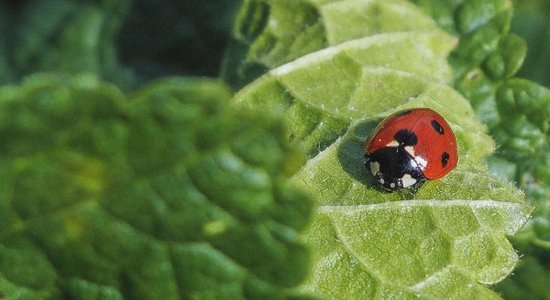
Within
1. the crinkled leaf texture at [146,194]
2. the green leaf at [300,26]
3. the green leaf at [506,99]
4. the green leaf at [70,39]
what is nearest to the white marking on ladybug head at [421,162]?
the green leaf at [506,99]

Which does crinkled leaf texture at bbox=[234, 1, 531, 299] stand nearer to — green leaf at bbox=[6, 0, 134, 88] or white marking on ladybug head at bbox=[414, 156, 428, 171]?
white marking on ladybug head at bbox=[414, 156, 428, 171]

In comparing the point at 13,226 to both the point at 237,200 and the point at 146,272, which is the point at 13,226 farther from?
the point at 237,200

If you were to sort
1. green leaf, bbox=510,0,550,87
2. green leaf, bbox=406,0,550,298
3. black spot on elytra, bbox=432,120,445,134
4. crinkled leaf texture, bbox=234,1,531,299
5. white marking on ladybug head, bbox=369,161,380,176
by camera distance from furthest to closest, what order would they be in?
Answer: 1. green leaf, bbox=510,0,550,87
2. green leaf, bbox=406,0,550,298
3. black spot on elytra, bbox=432,120,445,134
4. white marking on ladybug head, bbox=369,161,380,176
5. crinkled leaf texture, bbox=234,1,531,299

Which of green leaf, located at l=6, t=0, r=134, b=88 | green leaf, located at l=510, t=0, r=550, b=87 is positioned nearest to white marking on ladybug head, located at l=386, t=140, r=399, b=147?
green leaf, located at l=6, t=0, r=134, b=88

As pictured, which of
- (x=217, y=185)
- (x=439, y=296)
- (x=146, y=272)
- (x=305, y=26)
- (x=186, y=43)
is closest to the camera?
(x=217, y=185)

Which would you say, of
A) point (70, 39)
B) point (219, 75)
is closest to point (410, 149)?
point (219, 75)

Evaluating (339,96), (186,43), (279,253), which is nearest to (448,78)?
(339,96)
